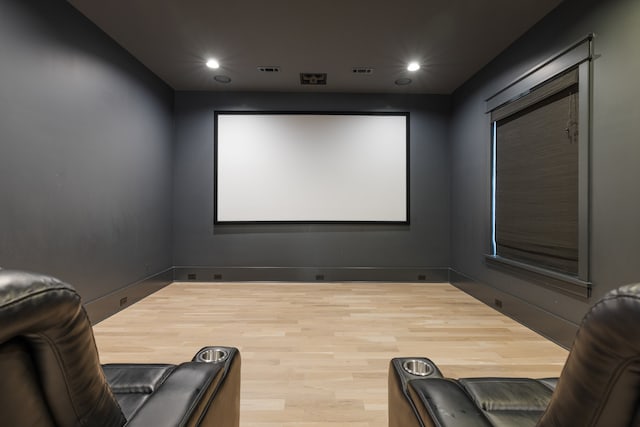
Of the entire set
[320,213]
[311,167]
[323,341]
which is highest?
[311,167]

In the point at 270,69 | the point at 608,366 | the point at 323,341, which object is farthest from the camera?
the point at 270,69

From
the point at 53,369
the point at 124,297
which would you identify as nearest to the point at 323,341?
Answer: the point at 53,369

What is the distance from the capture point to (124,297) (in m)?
3.15

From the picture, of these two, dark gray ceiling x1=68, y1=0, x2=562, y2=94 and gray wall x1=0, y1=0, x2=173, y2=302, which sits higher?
dark gray ceiling x1=68, y1=0, x2=562, y2=94

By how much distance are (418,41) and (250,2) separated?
1.62m

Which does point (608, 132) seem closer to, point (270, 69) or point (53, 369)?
point (53, 369)

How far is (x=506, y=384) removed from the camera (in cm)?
96

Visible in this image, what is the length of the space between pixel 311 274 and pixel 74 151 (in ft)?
9.75

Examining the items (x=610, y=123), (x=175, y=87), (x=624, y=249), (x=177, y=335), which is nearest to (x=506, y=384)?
(x=624, y=249)

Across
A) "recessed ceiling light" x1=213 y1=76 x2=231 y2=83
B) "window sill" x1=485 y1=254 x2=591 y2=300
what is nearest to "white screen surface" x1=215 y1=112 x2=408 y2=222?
"recessed ceiling light" x1=213 y1=76 x2=231 y2=83

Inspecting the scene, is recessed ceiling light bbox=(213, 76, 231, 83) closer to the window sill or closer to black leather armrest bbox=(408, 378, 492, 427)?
the window sill

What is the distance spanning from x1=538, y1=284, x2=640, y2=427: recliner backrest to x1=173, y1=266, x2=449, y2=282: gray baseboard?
153 inches

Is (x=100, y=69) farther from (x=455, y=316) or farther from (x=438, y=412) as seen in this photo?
(x=455, y=316)

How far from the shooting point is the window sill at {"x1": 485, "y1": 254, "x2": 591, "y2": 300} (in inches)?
85.9
